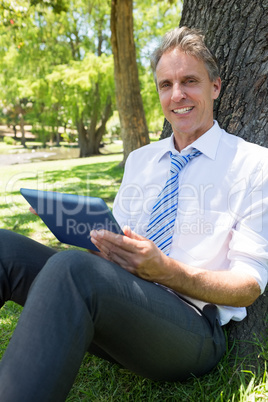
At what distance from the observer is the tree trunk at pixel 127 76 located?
7.79 metres

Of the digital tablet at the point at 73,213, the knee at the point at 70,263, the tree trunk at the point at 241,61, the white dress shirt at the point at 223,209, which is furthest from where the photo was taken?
the tree trunk at the point at 241,61

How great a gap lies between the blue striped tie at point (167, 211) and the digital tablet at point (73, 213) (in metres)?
0.31

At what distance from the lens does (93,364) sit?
212 cm

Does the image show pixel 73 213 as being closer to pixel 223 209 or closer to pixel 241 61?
pixel 223 209

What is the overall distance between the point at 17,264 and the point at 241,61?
1594 millimetres

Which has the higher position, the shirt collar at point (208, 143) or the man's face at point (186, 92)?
the man's face at point (186, 92)

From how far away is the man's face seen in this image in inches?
77.7

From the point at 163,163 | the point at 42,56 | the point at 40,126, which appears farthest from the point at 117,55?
the point at 40,126

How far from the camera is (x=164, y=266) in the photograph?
1552 mm

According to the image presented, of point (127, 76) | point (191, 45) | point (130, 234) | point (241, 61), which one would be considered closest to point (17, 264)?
point (130, 234)

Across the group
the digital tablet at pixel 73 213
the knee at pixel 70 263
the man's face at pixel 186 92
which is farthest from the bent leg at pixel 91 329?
the man's face at pixel 186 92

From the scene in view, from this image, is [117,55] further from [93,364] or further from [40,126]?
[40,126]

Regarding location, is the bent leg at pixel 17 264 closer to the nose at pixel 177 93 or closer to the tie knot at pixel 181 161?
the tie knot at pixel 181 161

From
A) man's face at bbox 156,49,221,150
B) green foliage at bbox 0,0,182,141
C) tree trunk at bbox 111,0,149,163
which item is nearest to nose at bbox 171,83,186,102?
man's face at bbox 156,49,221,150
